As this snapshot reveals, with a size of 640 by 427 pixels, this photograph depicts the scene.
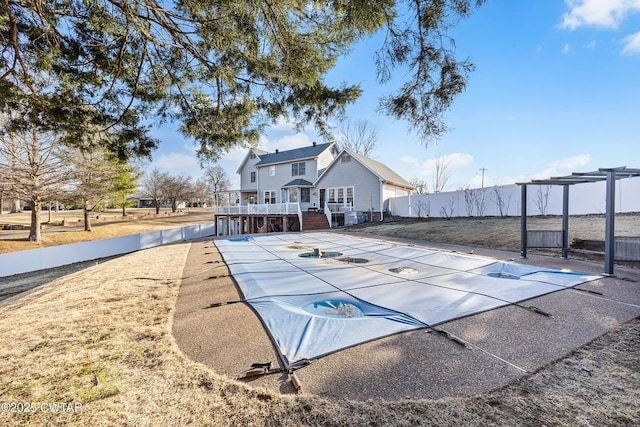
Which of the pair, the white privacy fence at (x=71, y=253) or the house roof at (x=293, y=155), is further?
the house roof at (x=293, y=155)

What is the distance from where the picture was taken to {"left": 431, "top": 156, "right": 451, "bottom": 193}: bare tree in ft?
131

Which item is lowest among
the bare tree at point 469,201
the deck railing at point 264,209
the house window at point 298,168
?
the deck railing at point 264,209

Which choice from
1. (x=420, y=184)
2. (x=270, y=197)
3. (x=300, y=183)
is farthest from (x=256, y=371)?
(x=420, y=184)

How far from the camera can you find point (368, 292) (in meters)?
4.78

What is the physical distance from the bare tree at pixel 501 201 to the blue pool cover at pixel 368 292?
10.8 metres

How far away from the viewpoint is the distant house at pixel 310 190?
2041cm

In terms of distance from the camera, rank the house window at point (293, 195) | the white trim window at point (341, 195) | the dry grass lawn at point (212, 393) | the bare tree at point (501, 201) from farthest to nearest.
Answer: the house window at point (293, 195)
the white trim window at point (341, 195)
the bare tree at point (501, 201)
the dry grass lawn at point (212, 393)

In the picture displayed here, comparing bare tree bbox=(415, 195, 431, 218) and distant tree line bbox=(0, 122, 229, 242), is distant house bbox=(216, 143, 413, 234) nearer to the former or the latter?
bare tree bbox=(415, 195, 431, 218)

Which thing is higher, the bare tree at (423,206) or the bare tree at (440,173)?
the bare tree at (440,173)

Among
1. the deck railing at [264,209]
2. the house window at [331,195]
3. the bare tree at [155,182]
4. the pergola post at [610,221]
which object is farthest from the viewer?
the bare tree at [155,182]

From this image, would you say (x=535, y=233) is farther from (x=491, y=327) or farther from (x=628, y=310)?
(x=491, y=327)

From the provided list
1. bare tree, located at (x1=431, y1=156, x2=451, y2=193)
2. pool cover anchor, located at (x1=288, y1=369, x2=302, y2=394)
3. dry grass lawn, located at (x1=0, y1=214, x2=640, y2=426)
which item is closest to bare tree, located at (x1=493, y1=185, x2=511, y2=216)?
dry grass lawn, located at (x1=0, y1=214, x2=640, y2=426)

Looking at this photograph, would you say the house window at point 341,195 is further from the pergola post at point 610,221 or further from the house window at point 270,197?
the pergola post at point 610,221

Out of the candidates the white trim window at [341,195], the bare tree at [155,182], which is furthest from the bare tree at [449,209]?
the bare tree at [155,182]
